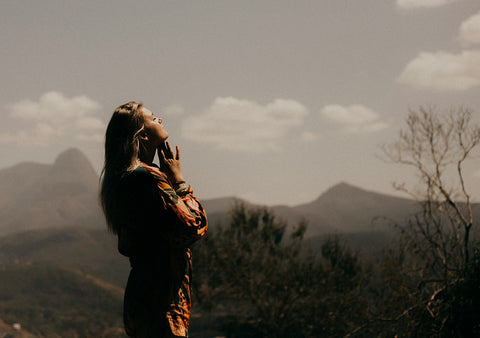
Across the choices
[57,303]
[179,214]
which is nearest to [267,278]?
[179,214]

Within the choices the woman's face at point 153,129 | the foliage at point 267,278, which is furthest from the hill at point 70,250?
the woman's face at point 153,129

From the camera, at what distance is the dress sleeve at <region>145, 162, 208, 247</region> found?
283 centimetres

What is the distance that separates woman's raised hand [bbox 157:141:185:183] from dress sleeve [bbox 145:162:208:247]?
4.8 inches

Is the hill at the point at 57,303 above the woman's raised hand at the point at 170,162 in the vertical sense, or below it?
below

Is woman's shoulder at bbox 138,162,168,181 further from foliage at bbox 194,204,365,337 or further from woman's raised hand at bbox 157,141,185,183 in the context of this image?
foliage at bbox 194,204,365,337

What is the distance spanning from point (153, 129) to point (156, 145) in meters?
0.12

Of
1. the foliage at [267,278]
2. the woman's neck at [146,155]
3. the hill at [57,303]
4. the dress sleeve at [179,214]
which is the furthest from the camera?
the hill at [57,303]

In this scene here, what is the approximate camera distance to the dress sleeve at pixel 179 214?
9.30 feet

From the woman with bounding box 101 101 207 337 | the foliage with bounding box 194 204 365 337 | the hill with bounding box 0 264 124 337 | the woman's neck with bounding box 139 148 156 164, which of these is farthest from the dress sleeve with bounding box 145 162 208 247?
the hill with bounding box 0 264 124 337

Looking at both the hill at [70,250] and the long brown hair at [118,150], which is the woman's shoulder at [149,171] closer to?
the long brown hair at [118,150]

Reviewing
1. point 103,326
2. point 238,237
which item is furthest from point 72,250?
point 238,237

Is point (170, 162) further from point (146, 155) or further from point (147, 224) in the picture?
point (147, 224)

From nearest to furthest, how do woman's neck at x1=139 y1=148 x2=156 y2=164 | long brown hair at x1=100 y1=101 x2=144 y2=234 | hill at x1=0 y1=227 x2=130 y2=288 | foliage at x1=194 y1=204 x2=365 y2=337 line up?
long brown hair at x1=100 y1=101 x2=144 y2=234 < woman's neck at x1=139 y1=148 x2=156 y2=164 < foliage at x1=194 y1=204 x2=365 y2=337 < hill at x1=0 y1=227 x2=130 y2=288

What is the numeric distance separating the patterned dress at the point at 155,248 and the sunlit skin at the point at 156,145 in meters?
0.15
